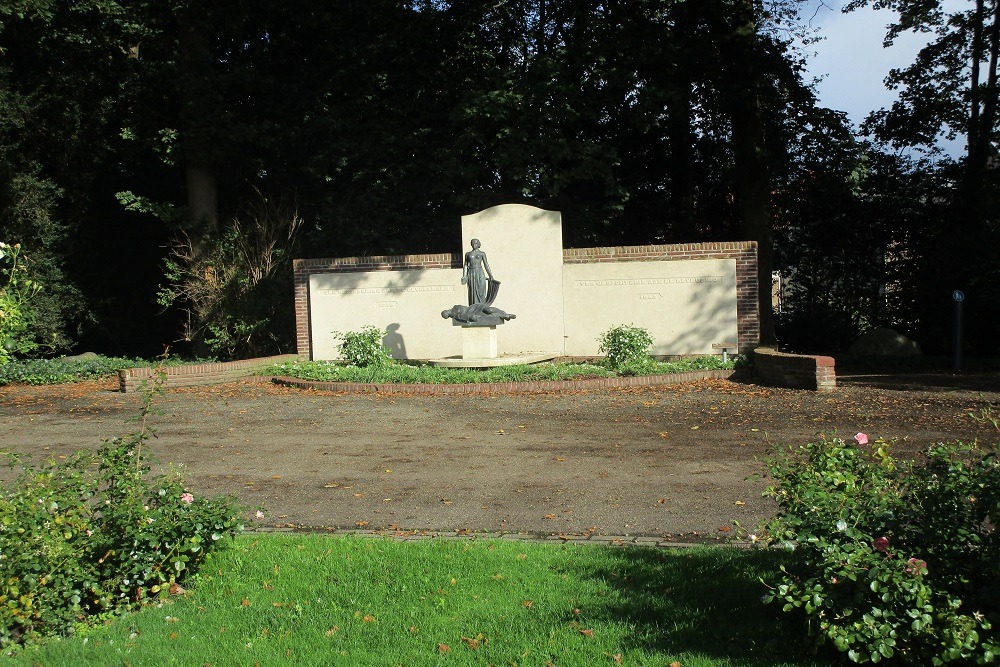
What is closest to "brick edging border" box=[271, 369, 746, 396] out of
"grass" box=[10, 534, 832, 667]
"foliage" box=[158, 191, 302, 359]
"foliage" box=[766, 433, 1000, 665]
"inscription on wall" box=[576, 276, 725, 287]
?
"inscription on wall" box=[576, 276, 725, 287]

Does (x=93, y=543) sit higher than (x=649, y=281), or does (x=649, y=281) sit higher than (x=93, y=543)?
(x=649, y=281)

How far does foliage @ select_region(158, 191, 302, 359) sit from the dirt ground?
5.29 metres

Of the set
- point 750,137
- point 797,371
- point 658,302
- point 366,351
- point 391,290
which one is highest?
point 750,137

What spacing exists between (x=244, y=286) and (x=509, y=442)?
483 inches

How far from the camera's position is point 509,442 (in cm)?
938

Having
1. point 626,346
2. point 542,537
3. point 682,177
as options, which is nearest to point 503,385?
point 626,346

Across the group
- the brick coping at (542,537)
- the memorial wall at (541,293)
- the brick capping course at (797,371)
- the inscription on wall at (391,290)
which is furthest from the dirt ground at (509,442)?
the inscription on wall at (391,290)

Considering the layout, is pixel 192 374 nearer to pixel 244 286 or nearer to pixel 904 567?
pixel 244 286

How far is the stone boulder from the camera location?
18.4 m

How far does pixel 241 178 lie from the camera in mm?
23109

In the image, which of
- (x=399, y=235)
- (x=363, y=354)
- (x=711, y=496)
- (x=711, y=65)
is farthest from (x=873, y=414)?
(x=399, y=235)

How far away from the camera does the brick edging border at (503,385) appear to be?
13461mm

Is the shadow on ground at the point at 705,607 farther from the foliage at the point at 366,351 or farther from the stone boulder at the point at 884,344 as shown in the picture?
the stone boulder at the point at 884,344

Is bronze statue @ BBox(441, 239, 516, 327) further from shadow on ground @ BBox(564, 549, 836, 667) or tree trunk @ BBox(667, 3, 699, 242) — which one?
shadow on ground @ BBox(564, 549, 836, 667)
